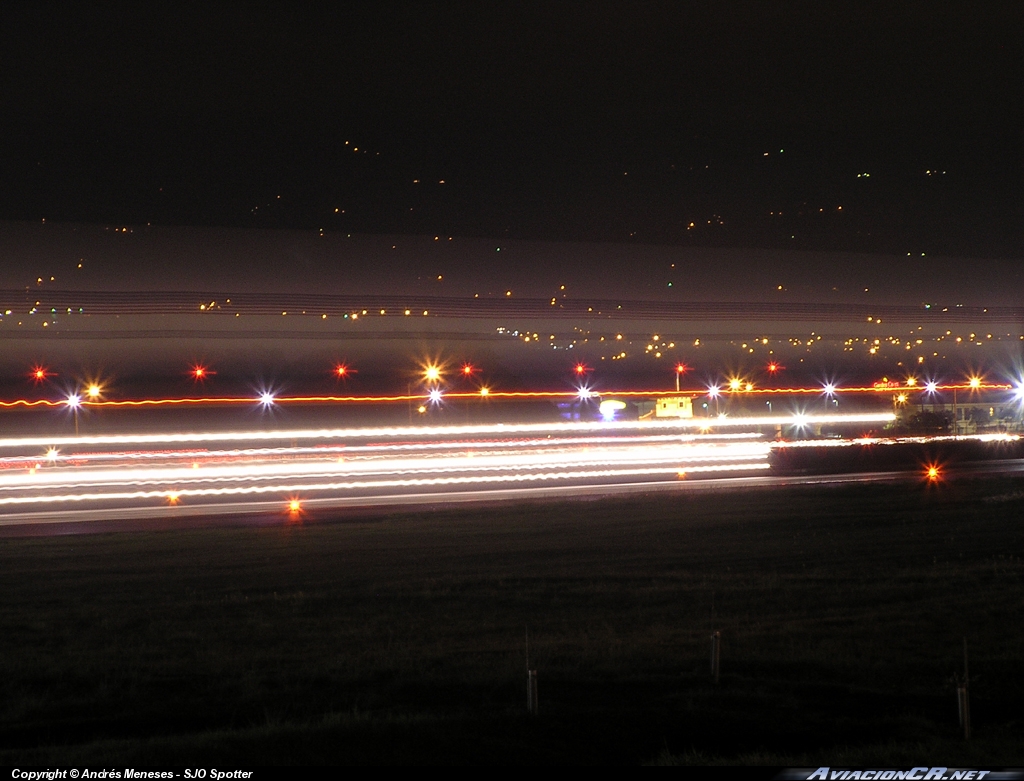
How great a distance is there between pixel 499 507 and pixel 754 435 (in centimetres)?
1673

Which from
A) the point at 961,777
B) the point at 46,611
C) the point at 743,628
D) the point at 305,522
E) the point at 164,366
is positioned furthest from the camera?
the point at 164,366

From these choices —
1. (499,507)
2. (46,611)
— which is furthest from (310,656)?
(499,507)

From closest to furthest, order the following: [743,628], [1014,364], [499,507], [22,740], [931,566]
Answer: [22,740], [743,628], [931,566], [499,507], [1014,364]

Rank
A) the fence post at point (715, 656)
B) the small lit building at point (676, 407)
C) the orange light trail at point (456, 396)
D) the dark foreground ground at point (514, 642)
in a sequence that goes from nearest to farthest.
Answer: the dark foreground ground at point (514, 642) < the fence post at point (715, 656) < the orange light trail at point (456, 396) < the small lit building at point (676, 407)

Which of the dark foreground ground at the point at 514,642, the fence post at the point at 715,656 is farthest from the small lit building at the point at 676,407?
the fence post at the point at 715,656

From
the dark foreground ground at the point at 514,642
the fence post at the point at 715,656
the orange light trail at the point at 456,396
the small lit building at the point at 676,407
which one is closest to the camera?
the dark foreground ground at the point at 514,642

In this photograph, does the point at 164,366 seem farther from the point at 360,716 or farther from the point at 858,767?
the point at 858,767

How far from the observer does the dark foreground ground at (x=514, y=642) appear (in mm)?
6145

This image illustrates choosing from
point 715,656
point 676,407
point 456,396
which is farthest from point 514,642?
point 676,407

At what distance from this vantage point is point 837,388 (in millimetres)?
38750

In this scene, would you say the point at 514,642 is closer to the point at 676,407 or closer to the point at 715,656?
the point at 715,656

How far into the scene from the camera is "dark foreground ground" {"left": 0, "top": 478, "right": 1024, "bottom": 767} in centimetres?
614

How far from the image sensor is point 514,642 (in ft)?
29.7

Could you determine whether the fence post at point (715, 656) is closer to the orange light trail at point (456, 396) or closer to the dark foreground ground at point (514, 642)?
the dark foreground ground at point (514, 642)
